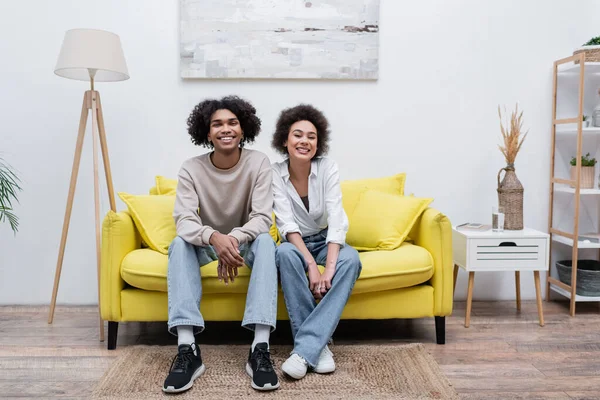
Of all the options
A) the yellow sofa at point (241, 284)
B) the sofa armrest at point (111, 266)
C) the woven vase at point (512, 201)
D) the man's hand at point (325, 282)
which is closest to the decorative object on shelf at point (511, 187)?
the woven vase at point (512, 201)

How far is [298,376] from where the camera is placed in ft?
6.98

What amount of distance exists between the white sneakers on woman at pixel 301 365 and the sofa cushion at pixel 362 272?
36 cm

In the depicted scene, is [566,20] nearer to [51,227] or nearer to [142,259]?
[142,259]

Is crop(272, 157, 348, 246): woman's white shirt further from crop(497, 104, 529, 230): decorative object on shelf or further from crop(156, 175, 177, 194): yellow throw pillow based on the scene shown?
crop(497, 104, 529, 230): decorative object on shelf

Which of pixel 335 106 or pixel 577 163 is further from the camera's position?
pixel 335 106

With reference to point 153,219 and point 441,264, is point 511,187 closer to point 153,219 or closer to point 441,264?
point 441,264

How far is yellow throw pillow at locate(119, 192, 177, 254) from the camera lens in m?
2.62

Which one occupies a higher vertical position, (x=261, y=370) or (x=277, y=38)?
(x=277, y=38)

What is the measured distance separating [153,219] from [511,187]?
1860mm

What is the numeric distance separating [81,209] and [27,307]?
2.07 feet

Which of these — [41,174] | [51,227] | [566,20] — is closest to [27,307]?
[51,227]

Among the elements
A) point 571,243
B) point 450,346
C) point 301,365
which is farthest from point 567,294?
point 301,365

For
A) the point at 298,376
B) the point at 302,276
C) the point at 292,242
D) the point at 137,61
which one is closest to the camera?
the point at 298,376

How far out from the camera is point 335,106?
10.9 feet
